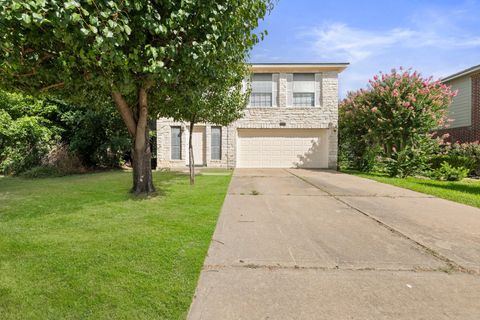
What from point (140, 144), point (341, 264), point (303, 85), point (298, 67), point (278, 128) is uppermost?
point (298, 67)

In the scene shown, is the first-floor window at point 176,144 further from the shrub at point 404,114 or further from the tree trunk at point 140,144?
the shrub at point 404,114

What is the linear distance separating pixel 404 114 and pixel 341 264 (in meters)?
9.61

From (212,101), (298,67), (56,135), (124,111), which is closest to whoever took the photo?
(124,111)

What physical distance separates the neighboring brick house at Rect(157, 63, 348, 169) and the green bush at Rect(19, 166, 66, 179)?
16.3 feet

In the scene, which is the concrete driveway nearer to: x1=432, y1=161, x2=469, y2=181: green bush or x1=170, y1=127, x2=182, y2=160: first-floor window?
x1=432, y1=161, x2=469, y2=181: green bush

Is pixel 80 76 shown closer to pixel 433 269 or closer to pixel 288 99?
pixel 433 269

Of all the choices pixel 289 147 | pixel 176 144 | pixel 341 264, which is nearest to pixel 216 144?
pixel 176 144

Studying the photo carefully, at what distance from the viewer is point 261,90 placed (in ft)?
47.5

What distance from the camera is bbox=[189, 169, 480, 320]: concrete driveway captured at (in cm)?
215

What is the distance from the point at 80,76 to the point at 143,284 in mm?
4150

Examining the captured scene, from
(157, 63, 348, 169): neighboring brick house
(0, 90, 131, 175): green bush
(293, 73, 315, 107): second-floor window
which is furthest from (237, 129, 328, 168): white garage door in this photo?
(0, 90, 131, 175): green bush

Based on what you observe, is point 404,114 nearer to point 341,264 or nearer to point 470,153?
point 470,153

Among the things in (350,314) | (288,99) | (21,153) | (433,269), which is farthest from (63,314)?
(288,99)

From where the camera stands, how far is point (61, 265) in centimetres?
273
